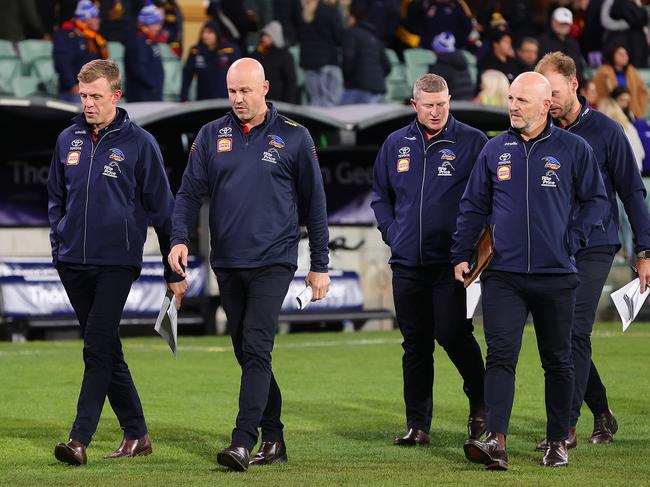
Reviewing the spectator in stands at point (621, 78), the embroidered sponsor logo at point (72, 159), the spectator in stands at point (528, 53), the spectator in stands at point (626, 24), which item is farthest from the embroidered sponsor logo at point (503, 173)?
the spectator in stands at point (626, 24)

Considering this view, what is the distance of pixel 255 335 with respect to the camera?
829 cm

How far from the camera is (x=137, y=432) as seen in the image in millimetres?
8922

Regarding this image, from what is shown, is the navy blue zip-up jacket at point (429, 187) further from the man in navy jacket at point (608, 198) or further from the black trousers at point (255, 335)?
the black trousers at point (255, 335)

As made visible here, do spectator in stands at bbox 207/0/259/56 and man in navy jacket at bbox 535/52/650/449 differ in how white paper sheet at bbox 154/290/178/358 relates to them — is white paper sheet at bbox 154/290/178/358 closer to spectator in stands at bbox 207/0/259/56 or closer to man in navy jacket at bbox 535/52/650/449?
man in navy jacket at bbox 535/52/650/449

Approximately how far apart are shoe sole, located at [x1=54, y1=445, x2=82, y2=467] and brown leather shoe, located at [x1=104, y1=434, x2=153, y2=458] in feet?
1.26

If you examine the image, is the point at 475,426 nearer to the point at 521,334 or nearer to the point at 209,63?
the point at 521,334

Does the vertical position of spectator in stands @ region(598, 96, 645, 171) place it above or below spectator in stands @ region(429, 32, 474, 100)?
below

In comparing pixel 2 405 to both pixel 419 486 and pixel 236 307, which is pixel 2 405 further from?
pixel 419 486

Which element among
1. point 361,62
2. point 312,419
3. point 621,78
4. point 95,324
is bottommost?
point 312,419

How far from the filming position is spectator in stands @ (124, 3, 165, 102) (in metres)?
19.9

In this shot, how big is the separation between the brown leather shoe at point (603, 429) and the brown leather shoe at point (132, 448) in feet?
8.63

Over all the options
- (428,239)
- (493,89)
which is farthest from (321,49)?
(428,239)

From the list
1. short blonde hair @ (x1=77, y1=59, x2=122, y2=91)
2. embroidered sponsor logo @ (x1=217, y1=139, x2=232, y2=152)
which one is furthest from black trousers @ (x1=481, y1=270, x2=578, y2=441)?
short blonde hair @ (x1=77, y1=59, x2=122, y2=91)

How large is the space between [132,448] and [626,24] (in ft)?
56.9
